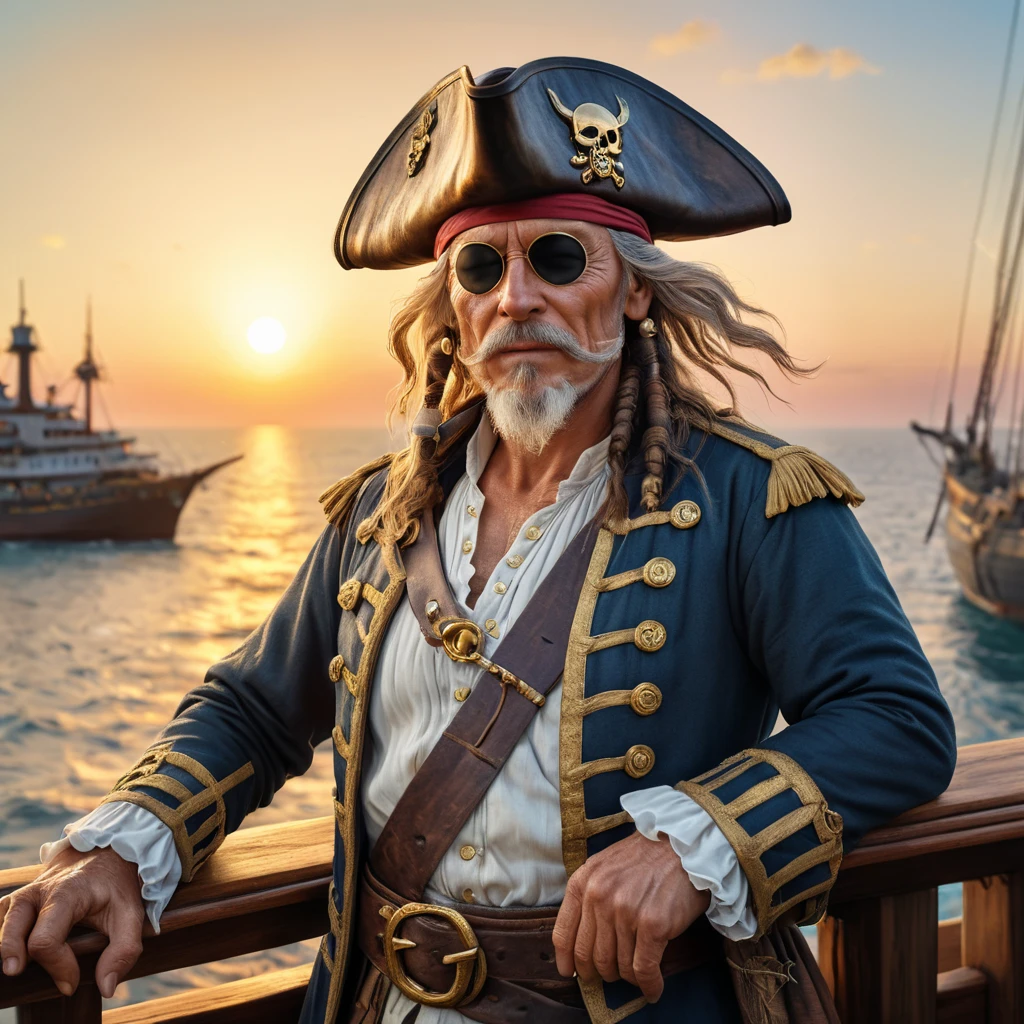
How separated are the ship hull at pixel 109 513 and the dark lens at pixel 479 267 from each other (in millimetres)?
23811

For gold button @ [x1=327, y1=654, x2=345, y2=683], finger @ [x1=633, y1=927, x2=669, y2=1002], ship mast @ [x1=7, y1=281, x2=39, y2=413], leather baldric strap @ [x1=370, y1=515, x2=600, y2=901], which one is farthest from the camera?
ship mast @ [x1=7, y1=281, x2=39, y2=413]

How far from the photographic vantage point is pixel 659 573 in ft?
4.74

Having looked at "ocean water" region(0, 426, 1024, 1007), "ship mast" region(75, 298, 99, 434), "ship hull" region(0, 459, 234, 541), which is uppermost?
"ship mast" region(75, 298, 99, 434)

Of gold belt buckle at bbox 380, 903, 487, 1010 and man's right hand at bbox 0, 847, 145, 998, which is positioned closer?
man's right hand at bbox 0, 847, 145, 998

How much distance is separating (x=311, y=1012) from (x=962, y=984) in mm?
998

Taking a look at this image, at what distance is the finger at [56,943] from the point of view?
4.20ft

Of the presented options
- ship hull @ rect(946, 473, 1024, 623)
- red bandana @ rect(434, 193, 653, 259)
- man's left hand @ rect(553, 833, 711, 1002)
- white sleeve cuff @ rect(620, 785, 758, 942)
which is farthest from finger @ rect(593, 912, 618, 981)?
ship hull @ rect(946, 473, 1024, 623)

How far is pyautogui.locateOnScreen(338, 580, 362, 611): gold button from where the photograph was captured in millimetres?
1681

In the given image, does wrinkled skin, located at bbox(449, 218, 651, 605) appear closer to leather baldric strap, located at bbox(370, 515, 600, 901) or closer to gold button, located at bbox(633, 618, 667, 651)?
leather baldric strap, located at bbox(370, 515, 600, 901)

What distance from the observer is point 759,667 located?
144cm

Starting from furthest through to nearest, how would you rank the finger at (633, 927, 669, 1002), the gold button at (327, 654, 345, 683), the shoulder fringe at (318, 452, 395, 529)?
the shoulder fringe at (318, 452, 395, 529) < the gold button at (327, 654, 345, 683) < the finger at (633, 927, 669, 1002)

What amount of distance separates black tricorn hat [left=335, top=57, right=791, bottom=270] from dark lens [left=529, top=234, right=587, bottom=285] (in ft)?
0.26

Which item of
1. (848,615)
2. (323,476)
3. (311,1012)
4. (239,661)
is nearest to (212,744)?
(239,661)

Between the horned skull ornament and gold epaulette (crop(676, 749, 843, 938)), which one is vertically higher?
the horned skull ornament
